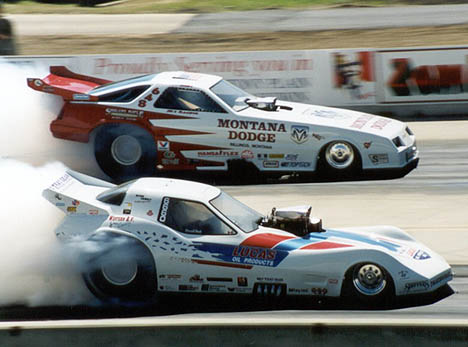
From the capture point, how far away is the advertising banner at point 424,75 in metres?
15.9

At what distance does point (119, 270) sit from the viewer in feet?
25.1

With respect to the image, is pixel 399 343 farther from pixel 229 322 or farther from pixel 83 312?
pixel 83 312

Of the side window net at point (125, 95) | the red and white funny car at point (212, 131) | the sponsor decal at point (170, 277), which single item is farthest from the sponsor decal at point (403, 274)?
the side window net at point (125, 95)

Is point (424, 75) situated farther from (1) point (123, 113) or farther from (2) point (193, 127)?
(1) point (123, 113)

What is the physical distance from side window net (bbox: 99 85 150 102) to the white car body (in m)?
4.67

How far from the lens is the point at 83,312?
7566 mm

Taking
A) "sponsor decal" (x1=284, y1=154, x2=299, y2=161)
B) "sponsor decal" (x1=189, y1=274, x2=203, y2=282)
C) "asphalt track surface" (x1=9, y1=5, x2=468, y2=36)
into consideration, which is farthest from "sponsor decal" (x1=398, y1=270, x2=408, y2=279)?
"asphalt track surface" (x1=9, y1=5, x2=468, y2=36)

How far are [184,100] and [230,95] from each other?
71 cm

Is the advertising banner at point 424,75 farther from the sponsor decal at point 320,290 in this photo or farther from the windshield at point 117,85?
the sponsor decal at point 320,290

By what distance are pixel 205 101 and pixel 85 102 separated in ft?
6.08

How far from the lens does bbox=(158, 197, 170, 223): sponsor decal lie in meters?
7.54

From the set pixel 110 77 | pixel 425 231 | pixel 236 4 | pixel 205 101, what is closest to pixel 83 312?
pixel 425 231

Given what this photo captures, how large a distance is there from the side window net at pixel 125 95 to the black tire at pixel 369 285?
5.92m

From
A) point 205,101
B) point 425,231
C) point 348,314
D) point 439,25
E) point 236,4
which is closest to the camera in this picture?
point 348,314
